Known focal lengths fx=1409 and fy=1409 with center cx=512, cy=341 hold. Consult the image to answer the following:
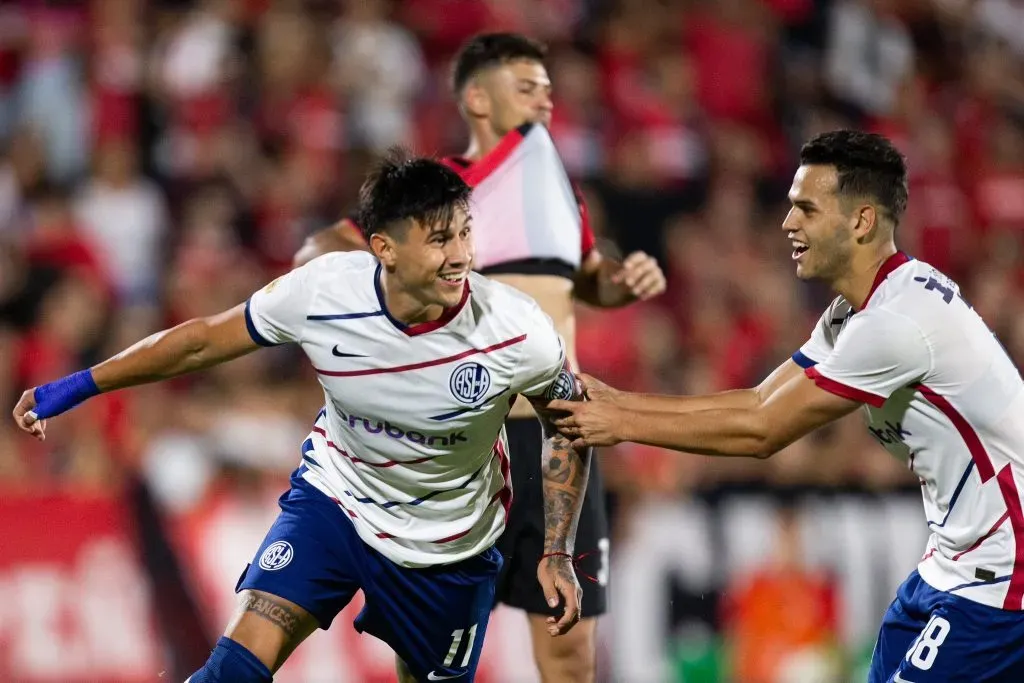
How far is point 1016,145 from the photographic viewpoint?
42.7 ft

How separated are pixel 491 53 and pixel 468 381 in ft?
6.21

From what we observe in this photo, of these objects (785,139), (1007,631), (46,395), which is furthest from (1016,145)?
(46,395)

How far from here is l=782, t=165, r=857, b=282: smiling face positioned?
448 cm

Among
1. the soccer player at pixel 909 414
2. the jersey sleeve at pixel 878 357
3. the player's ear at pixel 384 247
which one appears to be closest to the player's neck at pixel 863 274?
the soccer player at pixel 909 414

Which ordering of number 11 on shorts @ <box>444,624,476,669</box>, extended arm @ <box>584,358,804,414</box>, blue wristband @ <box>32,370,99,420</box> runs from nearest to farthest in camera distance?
blue wristband @ <box>32,370,99,420</box>, extended arm @ <box>584,358,804,414</box>, number 11 on shorts @ <box>444,624,476,669</box>

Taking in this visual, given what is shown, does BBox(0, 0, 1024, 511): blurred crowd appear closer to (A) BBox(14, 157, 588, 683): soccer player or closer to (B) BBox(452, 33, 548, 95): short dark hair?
(B) BBox(452, 33, 548, 95): short dark hair

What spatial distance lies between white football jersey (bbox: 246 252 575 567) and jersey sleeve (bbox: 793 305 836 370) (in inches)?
32.6

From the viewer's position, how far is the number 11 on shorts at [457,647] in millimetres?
4984

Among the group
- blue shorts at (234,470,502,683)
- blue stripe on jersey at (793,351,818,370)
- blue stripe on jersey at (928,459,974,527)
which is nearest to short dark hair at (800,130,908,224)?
blue stripe on jersey at (793,351,818,370)

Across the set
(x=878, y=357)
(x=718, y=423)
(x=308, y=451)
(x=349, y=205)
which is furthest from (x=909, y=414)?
(x=349, y=205)

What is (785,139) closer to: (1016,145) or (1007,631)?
(1016,145)

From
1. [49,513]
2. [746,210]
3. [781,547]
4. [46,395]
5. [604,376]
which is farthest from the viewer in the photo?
[746,210]

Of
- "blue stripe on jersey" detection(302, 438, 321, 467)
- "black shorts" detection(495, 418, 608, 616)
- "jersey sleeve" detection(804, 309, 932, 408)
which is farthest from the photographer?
"black shorts" detection(495, 418, 608, 616)

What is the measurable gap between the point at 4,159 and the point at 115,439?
269 cm
